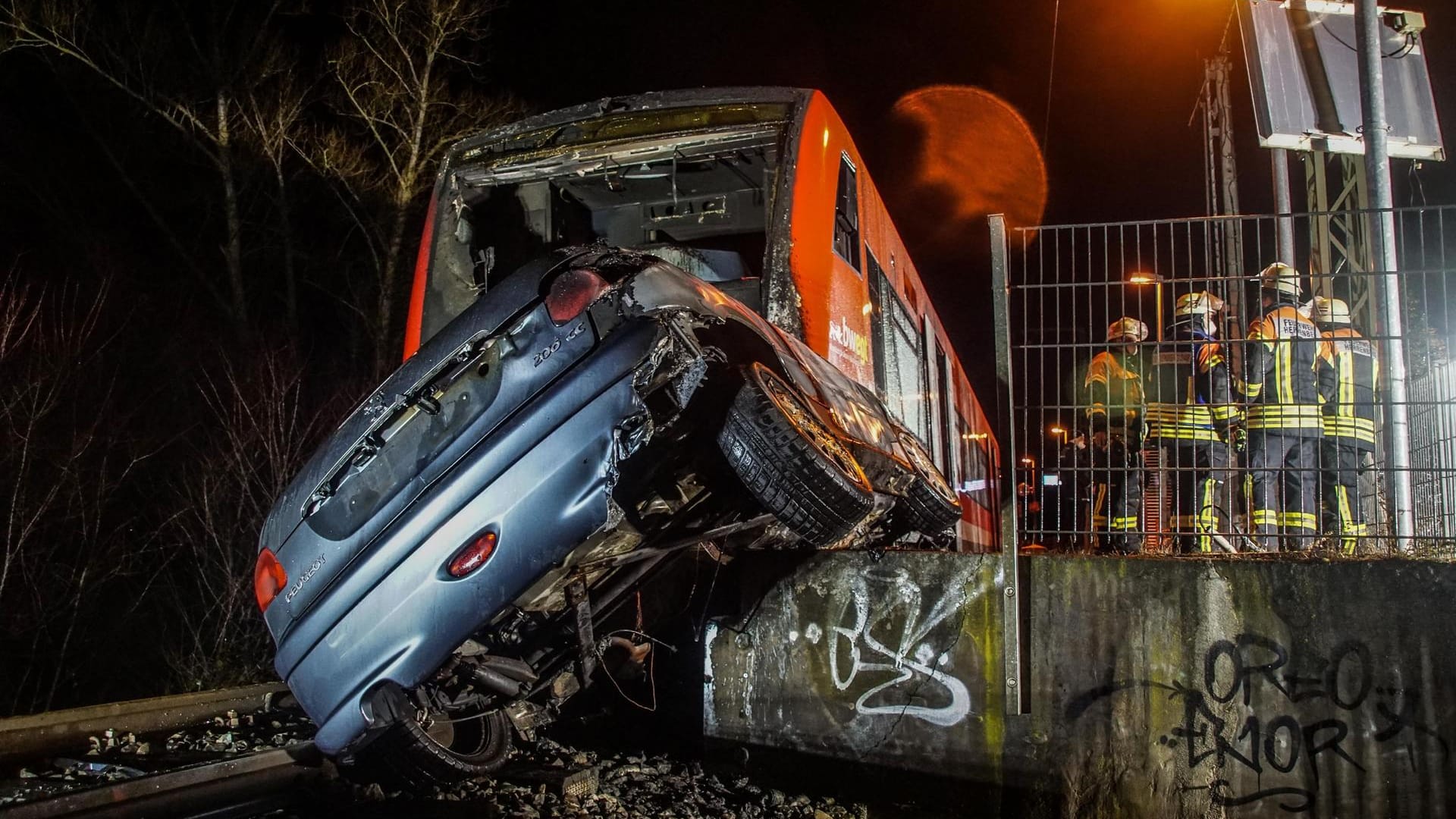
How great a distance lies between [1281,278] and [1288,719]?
6.32 ft

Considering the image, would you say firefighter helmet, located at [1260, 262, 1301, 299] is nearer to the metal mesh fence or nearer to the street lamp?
the metal mesh fence

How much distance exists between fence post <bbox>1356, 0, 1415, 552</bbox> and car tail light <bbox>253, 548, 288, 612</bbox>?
4470mm

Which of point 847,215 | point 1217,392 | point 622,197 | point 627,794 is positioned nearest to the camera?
point 627,794

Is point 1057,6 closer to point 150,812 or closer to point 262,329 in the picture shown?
point 262,329

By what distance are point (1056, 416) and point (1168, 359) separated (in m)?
0.91

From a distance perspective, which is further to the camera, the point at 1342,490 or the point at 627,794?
the point at 1342,490

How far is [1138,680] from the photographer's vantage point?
4445 millimetres

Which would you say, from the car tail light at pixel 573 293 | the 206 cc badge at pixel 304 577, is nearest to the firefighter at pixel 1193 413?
the car tail light at pixel 573 293

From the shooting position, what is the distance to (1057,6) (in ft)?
43.9

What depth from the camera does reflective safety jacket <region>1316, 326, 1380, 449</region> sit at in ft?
17.0

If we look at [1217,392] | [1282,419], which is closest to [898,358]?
[1217,392]

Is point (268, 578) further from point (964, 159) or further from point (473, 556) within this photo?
point (964, 159)

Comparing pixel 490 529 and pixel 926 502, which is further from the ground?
pixel 926 502

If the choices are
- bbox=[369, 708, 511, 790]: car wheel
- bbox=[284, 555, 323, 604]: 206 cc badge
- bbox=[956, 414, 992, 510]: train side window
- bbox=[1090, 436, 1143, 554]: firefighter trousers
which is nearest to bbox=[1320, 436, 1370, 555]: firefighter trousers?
bbox=[1090, 436, 1143, 554]: firefighter trousers
